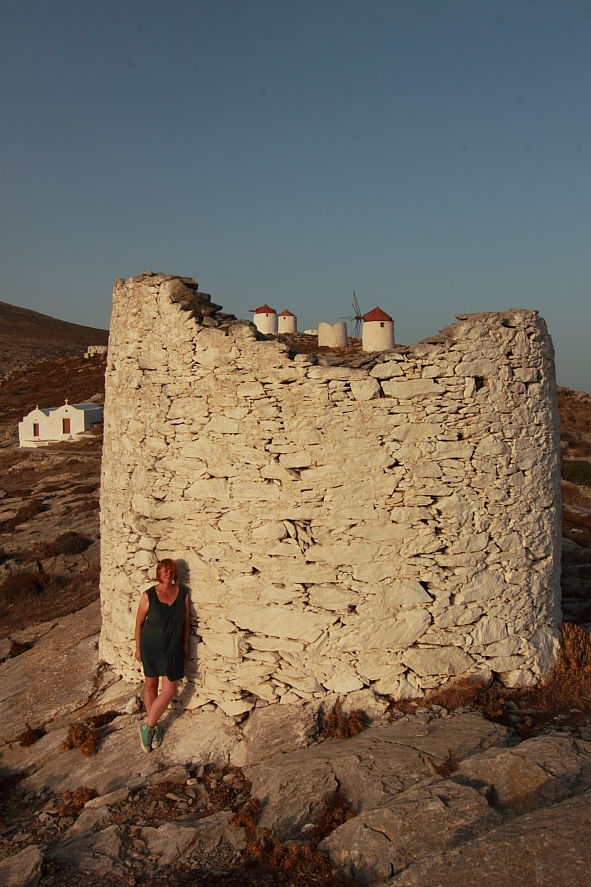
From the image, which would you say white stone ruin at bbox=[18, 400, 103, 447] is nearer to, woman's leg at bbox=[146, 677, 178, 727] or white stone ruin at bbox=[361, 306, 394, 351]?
white stone ruin at bbox=[361, 306, 394, 351]

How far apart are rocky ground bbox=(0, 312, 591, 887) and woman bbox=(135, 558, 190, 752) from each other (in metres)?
0.31

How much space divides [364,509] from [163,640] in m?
2.53

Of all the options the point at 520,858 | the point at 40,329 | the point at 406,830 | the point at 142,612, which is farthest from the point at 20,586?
the point at 40,329

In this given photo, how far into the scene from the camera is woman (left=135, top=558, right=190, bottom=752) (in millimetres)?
6727

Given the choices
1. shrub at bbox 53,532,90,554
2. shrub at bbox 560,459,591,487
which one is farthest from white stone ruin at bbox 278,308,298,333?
shrub at bbox 53,532,90,554

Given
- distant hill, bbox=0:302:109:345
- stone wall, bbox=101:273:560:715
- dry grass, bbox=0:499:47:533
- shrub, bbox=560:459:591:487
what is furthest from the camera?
distant hill, bbox=0:302:109:345

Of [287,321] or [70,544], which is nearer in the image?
[70,544]

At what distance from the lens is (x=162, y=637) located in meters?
6.75

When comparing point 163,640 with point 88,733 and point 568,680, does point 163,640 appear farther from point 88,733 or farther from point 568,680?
point 568,680

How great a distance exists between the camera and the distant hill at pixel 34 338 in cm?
7900

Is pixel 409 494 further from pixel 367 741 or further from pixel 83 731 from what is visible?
pixel 83 731

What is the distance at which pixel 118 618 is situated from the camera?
25.6 feet

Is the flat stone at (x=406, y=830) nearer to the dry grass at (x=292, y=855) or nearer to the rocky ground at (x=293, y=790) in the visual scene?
the rocky ground at (x=293, y=790)

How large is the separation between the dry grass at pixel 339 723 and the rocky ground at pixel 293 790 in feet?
0.05
